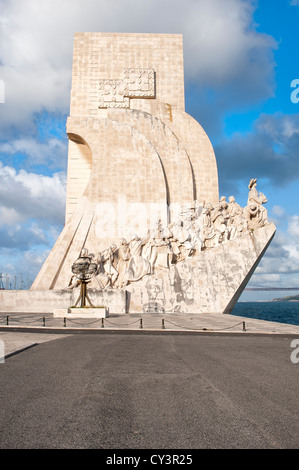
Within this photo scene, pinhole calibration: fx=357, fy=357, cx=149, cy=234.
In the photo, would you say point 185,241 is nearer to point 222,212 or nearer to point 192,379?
point 222,212

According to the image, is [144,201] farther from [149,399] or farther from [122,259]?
[149,399]

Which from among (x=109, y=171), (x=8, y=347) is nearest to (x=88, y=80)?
(x=109, y=171)

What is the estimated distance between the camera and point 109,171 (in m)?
16.0

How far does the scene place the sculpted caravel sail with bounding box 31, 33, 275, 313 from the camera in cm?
1256

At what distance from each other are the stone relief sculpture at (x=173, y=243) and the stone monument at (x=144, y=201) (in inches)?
1.6

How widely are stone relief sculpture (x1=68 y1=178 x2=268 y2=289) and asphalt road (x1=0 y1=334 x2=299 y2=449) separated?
832cm

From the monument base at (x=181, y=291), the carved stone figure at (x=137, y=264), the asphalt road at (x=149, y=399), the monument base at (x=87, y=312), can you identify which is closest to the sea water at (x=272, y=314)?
the monument base at (x=181, y=291)

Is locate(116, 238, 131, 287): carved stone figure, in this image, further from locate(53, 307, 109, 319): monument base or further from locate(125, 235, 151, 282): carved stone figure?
locate(53, 307, 109, 319): monument base

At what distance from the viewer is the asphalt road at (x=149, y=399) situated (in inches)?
79.2

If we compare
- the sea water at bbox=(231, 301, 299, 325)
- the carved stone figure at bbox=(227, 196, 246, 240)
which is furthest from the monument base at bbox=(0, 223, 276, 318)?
the sea water at bbox=(231, 301, 299, 325)

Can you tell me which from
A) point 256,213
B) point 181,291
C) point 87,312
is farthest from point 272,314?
point 87,312

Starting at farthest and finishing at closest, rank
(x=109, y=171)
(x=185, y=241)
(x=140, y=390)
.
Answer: (x=109, y=171) → (x=185, y=241) → (x=140, y=390)

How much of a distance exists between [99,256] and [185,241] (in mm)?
3344

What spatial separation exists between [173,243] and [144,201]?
308cm
